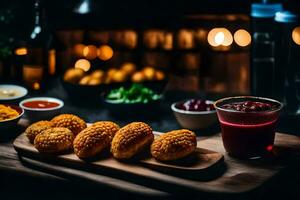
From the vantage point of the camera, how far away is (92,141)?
2.41 m

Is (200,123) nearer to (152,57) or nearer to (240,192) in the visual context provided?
(240,192)

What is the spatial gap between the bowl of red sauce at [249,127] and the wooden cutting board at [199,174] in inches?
1.9

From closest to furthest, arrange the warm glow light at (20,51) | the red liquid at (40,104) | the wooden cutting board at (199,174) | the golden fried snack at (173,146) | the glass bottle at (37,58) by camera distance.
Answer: the wooden cutting board at (199,174), the golden fried snack at (173,146), the red liquid at (40,104), the glass bottle at (37,58), the warm glow light at (20,51)

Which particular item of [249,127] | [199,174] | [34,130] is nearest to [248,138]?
[249,127]

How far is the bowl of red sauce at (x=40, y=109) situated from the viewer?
3.12m

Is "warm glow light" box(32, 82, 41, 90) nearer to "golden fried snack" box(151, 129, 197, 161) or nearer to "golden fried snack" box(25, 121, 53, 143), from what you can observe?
"golden fried snack" box(25, 121, 53, 143)

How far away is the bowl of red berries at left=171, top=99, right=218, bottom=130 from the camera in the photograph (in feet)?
9.53

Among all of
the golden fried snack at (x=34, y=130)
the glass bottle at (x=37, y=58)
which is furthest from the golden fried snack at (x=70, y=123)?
the glass bottle at (x=37, y=58)

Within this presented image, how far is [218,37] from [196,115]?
1.55 m

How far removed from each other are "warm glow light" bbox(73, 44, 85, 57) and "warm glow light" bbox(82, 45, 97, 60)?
3cm

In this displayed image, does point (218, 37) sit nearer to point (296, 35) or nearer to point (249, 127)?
point (296, 35)

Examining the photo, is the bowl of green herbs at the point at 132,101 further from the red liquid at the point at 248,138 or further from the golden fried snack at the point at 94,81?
the red liquid at the point at 248,138

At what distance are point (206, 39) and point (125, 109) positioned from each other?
135cm

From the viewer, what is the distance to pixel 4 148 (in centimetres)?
278
